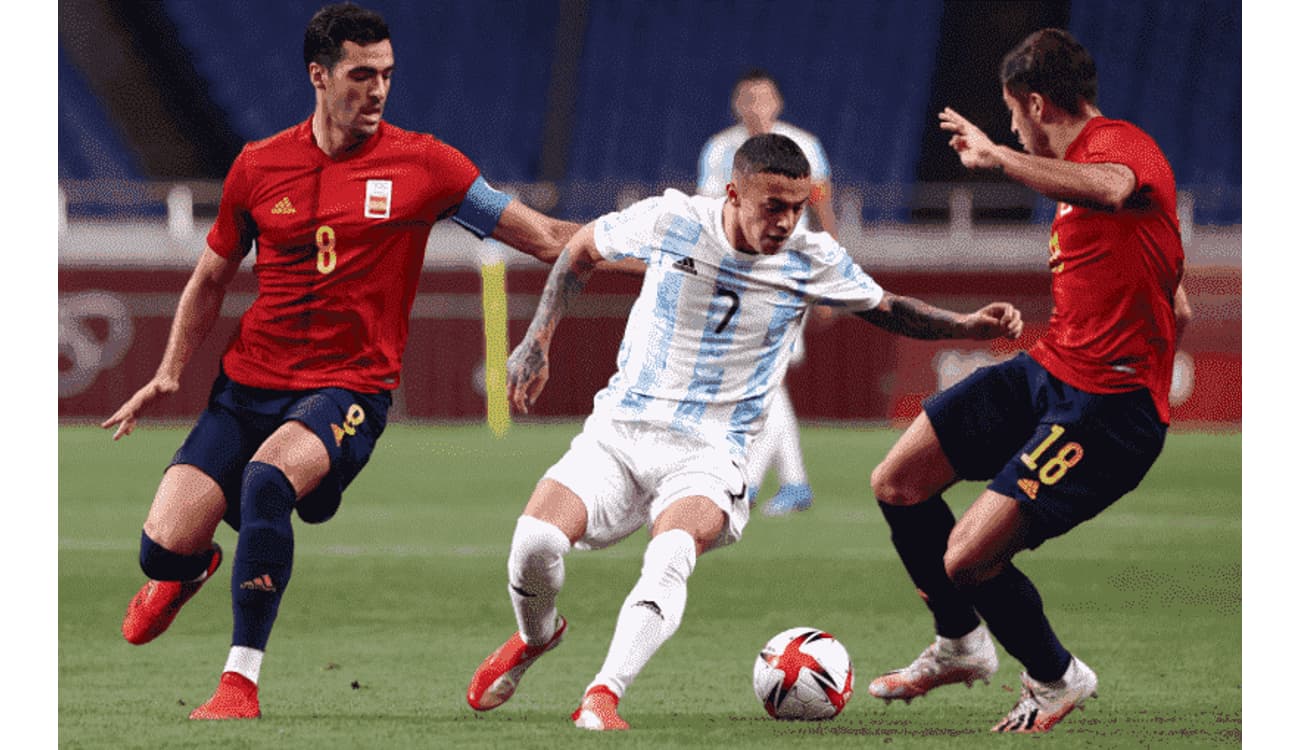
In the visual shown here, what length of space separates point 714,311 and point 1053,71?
1.13 meters

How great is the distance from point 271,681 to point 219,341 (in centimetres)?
1162

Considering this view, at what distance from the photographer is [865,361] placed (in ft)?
54.9

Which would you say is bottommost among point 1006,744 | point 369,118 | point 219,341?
point 219,341

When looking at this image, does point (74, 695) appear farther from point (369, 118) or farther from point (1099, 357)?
point (1099, 357)

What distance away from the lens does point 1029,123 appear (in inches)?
212

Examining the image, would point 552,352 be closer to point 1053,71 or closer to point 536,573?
point 536,573

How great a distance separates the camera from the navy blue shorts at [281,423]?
5.59 metres

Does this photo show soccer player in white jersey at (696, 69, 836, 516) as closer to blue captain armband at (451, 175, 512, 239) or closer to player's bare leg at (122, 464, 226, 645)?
blue captain armband at (451, 175, 512, 239)

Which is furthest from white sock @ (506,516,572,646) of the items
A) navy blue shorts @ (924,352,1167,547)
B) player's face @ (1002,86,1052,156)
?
player's face @ (1002,86,1052,156)

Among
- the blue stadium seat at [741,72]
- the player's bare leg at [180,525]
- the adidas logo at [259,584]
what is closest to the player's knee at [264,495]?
the adidas logo at [259,584]

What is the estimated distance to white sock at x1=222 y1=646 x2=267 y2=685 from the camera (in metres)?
5.20

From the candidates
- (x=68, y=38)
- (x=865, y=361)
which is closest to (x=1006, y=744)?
(x=865, y=361)

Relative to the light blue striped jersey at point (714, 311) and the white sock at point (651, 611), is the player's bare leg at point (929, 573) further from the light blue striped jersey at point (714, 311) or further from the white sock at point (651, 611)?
the white sock at point (651, 611)
